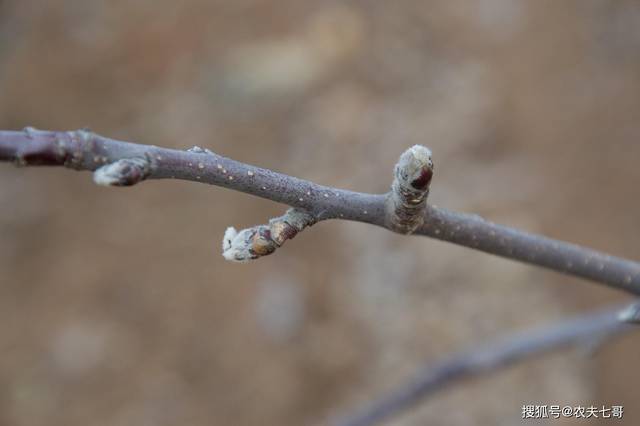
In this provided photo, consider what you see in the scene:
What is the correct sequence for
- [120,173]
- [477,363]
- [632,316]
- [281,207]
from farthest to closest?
[281,207] → [477,363] → [632,316] → [120,173]

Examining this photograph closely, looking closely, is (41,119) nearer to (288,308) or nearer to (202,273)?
(202,273)

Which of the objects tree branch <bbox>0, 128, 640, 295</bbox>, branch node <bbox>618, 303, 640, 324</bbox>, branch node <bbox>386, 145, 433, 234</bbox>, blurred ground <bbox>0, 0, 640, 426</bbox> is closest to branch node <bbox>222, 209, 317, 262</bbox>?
tree branch <bbox>0, 128, 640, 295</bbox>

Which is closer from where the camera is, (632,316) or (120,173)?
(120,173)

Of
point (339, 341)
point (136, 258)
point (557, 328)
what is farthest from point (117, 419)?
point (557, 328)

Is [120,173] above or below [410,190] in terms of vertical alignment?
below

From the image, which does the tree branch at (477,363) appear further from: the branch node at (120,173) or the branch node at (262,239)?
the branch node at (120,173)

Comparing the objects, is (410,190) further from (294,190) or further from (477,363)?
(477,363)

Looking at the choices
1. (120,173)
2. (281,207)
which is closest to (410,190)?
(120,173)
